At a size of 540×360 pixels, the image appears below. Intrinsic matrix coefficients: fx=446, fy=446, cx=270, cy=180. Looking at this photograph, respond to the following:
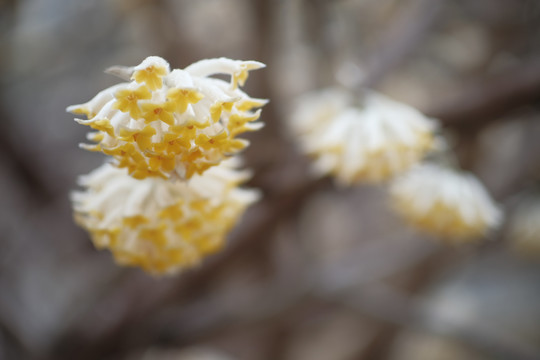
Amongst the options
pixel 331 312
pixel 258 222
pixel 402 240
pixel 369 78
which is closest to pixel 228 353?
pixel 331 312

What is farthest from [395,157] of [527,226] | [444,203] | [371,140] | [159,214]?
[527,226]

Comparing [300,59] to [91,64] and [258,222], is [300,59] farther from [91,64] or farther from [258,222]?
[91,64]

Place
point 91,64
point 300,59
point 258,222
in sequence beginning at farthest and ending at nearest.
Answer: point 91,64, point 300,59, point 258,222


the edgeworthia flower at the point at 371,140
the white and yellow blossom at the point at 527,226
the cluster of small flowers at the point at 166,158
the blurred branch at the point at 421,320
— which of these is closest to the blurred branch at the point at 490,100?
the edgeworthia flower at the point at 371,140

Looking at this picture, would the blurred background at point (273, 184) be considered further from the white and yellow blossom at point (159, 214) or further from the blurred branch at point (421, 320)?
the white and yellow blossom at point (159, 214)

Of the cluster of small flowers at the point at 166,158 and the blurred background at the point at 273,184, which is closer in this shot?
the cluster of small flowers at the point at 166,158

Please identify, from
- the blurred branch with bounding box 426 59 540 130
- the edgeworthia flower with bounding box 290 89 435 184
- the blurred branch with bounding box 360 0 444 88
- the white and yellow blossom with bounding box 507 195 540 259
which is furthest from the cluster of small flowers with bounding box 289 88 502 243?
the white and yellow blossom with bounding box 507 195 540 259
